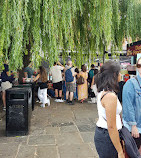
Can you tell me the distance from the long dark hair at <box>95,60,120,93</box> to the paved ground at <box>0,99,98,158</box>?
215cm

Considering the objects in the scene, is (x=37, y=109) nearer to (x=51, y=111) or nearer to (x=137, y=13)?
(x=51, y=111)

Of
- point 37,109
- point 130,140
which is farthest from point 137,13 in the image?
point 130,140

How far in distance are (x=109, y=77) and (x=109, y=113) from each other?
0.40 meters

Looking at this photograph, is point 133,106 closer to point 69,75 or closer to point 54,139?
point 54,139

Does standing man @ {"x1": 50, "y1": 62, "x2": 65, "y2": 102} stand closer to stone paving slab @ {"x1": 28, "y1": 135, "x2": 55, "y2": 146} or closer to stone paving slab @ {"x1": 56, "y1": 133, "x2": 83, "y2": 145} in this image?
stone paving slab @ {"x1": 56, "y1": 133, "x2": 83, "y2": 145}

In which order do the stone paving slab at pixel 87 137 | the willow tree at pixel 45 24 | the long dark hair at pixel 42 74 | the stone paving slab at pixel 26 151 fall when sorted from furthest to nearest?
the long dark hair at pixel 42 74 < the stone paving slab at pixel 87 137 < the willow tree at pixel 45 24 < the stone paving slab at pixel 26 151

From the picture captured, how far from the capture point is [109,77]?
2.14m

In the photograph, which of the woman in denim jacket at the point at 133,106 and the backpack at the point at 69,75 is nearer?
the woman in denim jacket at the point at 133,106

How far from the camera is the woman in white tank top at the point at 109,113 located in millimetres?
1986

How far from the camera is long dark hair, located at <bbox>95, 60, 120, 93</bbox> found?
6.93 ft

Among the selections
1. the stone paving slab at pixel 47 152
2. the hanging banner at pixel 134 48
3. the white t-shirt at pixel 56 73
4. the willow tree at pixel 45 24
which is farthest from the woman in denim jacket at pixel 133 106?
the white t-shirt at pixel 56 73

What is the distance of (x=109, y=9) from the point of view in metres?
5.41

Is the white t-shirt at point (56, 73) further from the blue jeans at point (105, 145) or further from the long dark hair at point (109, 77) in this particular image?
the blue jeans at point (105, 145)

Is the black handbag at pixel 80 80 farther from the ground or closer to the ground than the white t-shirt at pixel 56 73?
closer to the ground
